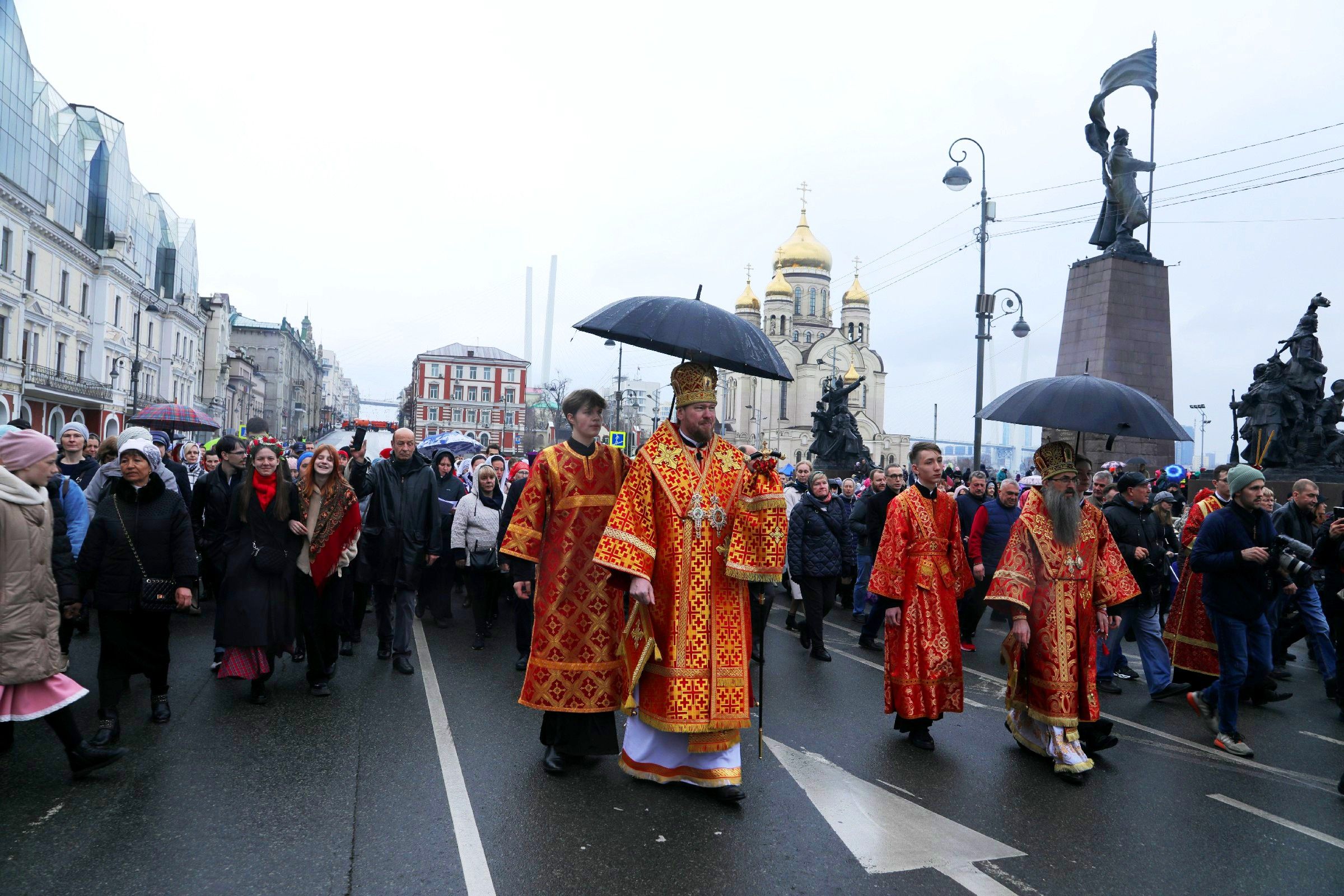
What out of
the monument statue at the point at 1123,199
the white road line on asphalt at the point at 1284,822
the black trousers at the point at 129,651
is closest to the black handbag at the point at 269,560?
the black trousers at the point at 129,651

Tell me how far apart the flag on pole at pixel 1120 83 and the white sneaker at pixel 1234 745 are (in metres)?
16.9

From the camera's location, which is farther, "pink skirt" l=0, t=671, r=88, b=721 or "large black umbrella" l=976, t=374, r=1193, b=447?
"large black umbrella" l=976, t=374, r=1193, b=447

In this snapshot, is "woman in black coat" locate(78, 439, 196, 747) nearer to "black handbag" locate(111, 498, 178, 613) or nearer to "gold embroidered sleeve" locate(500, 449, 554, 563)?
"black handbag" locate(111, 498, 178, 613)

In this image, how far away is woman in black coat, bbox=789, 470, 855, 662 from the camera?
8773 mm

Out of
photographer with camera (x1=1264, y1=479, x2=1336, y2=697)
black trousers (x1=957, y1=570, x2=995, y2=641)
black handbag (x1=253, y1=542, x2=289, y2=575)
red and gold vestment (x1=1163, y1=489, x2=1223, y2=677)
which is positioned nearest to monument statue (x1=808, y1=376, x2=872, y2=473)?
black trousers (x1=957, y1=570, x2=995, y2=641)

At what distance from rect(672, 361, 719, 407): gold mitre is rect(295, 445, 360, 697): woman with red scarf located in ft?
9.88

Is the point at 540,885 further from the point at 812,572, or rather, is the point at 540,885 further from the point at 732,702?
the point at 812,572

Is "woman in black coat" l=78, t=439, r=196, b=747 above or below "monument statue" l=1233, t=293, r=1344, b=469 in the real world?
below

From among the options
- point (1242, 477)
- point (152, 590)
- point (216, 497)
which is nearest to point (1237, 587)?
point (1242, 477)

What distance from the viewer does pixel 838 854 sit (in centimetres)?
411

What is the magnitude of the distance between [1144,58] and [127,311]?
159 feet

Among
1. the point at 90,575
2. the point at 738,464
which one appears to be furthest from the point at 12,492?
the point at 738,464

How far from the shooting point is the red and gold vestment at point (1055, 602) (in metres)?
5.52

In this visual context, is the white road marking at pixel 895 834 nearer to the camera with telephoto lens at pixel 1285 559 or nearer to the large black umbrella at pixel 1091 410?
the large black umbrella at pixel 1091 410
